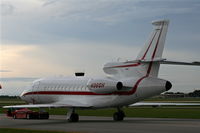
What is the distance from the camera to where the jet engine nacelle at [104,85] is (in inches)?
1217

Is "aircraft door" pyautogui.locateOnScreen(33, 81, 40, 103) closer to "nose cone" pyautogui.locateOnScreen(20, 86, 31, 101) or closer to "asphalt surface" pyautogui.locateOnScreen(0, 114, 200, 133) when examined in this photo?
"nose cone" pyautogui.locateOnScreen(20, 86, 31, 101)

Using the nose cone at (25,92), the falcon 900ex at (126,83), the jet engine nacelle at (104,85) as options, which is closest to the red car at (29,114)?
the nose cone at (25,92)

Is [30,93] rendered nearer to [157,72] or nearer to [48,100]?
A: [48,100]

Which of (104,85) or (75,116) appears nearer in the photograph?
(104,85)

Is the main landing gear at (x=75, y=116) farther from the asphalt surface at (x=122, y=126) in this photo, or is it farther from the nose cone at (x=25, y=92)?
the nose cone at (x=25, y=92)

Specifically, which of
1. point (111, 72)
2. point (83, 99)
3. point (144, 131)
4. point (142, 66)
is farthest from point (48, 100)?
point (144, 131)

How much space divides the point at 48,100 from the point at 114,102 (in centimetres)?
828

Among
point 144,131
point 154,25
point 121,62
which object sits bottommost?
point 144,131

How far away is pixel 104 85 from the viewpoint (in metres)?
Answer: 31.6

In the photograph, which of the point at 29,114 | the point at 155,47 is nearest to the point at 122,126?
the point at 155,47

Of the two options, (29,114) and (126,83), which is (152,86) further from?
(29,114)

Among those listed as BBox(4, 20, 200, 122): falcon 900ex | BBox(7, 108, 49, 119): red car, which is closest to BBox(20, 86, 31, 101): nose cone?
BBox(7, 108, 49, 119): red car

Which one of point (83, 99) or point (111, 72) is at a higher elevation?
point (111, 72)

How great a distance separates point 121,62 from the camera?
31984 millimetres
